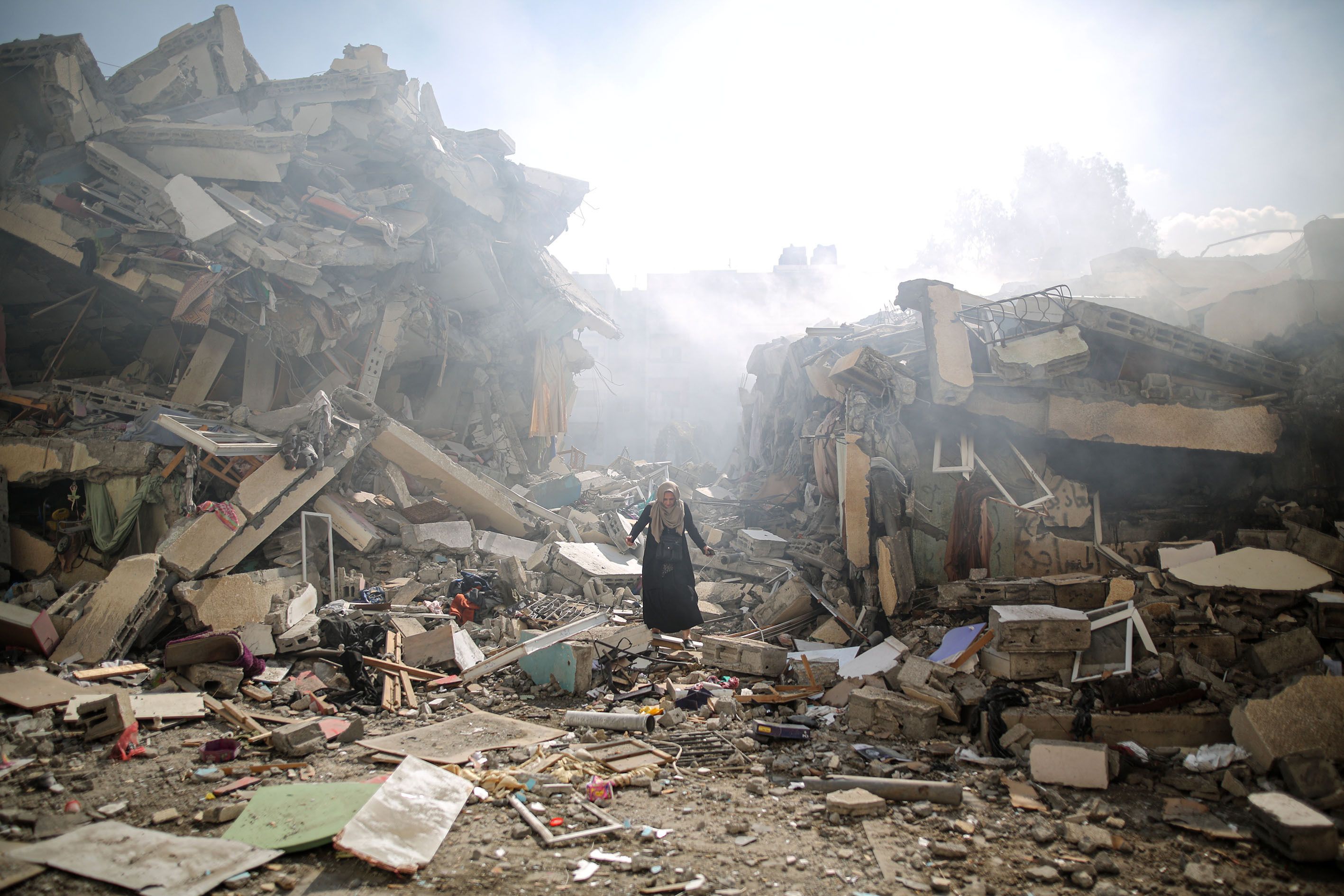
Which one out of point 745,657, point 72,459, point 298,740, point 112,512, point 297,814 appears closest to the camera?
point 297,814

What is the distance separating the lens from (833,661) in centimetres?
558

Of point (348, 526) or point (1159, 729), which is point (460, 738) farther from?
point (1159, 729)

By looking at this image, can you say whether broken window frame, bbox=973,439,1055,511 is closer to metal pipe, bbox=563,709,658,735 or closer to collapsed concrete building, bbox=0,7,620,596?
metal pipe, bbox=563,709,658,735

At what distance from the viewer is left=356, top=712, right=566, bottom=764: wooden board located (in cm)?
425

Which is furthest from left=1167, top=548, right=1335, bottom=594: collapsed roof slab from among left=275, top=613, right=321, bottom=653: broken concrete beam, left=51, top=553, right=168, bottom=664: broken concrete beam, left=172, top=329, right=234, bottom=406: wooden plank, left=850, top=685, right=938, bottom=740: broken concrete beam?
left=172, top=329, right=234, bottom=406: wooden plank

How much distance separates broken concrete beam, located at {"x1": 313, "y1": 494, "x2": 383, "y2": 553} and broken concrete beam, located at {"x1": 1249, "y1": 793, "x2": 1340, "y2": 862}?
8025 millimetres

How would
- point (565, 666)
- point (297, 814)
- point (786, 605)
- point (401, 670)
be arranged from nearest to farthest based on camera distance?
point (297, 814) → point (565, 666) → point (401, 670) → point (786, 605)

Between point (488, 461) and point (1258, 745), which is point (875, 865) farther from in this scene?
point (488, 461)

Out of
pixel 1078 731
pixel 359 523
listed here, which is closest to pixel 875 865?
pixel 1078 731

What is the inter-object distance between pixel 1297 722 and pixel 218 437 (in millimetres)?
9186

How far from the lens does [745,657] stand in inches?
225

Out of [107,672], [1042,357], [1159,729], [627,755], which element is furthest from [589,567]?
[1159,729]

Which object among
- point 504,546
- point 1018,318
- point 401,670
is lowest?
point 401,670

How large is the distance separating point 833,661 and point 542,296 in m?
11.9
